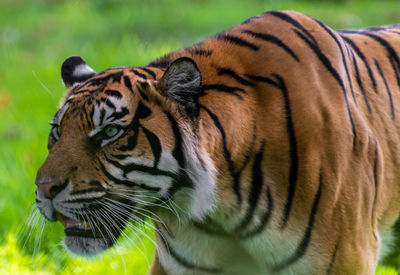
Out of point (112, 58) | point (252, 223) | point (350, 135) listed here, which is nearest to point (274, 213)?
point (252, 223)

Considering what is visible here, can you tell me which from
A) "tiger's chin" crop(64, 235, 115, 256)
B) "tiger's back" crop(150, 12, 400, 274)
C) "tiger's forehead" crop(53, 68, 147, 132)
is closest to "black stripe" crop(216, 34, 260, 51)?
"tiger's back" crop(150, 12, 400, 274)

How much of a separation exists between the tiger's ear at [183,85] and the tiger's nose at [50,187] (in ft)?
1.52

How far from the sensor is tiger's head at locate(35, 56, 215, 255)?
2.11 m

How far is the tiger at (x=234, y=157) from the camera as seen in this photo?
213 cm

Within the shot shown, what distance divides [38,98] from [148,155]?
184 inches

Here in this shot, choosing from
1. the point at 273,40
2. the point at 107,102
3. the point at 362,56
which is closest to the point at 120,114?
the point at 107,102

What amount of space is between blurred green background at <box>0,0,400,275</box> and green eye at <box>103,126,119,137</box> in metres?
0.44

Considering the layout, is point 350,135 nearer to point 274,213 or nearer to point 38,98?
point 274,213

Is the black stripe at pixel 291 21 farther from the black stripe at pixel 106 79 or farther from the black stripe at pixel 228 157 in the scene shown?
the black stripe at pixel 106 79

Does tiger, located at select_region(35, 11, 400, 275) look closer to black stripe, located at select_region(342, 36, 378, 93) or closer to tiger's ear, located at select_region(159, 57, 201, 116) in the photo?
tiger's ear, located at select_region(159, 57, 201, 116)

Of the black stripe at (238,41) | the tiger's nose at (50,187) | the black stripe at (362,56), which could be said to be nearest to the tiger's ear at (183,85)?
the black stripe at (238,41)

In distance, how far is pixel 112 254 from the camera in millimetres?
3234

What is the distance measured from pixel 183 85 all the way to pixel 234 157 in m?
0.32

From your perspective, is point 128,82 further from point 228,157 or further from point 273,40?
point 273,40
